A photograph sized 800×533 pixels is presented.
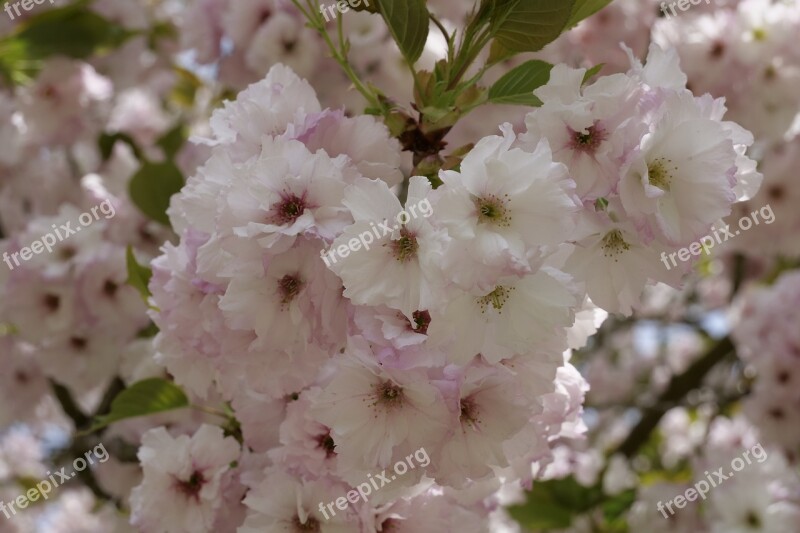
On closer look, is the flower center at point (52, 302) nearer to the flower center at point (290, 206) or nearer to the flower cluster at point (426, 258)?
the flower cluster at point (426, 258)

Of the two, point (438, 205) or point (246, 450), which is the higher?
point (438, 205)

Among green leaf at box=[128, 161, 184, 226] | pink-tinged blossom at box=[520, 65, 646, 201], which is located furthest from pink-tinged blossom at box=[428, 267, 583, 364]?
→ green leaf at box=[128, 161, 184, 226]

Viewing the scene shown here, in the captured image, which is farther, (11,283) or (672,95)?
(11,283)

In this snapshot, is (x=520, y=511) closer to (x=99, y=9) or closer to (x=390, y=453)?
(x=390, y=453)

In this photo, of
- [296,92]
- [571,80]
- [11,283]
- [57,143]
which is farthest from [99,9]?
[571,80]

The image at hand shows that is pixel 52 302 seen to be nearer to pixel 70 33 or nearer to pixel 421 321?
pixel 70 33

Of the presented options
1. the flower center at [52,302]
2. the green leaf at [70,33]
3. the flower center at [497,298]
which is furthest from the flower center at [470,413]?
the green leaf at [70,33]
